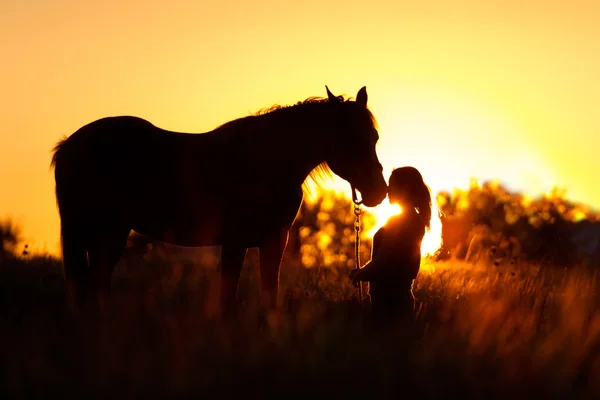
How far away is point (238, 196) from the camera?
315 inches

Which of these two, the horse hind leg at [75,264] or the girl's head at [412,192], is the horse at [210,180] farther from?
the girl's head at [412,192]

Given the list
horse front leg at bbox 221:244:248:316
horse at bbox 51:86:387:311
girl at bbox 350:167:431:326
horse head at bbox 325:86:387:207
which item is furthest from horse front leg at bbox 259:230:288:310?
girl at bbox 350:167:431:326

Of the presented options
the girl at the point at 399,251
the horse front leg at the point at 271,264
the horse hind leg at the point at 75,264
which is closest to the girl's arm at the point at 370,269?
the girl at the point at 399,251

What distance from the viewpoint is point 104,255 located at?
340 inches

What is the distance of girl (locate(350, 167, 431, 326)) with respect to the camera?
6.55 m

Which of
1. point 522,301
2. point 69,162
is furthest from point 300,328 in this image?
point 69,162

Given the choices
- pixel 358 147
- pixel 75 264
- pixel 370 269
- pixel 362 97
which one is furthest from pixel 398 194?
pixel 75 264

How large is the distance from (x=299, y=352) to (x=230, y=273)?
2.42 m

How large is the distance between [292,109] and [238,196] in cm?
110

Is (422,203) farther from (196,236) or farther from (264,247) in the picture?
(196,236)

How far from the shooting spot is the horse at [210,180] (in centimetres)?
788

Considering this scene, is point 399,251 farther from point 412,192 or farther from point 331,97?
point 331,97

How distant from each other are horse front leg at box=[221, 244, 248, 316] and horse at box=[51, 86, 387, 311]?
1cm

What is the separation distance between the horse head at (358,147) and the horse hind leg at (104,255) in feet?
8.84
